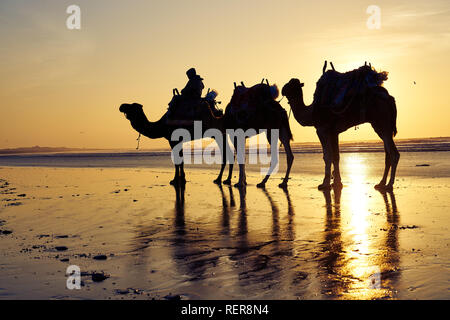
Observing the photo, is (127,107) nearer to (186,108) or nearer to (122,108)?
(122,108)

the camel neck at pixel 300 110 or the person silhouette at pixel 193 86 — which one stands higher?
the person silhouette at pixel 193 86

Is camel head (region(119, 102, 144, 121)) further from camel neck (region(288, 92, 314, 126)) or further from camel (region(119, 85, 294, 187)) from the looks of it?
camel neck (region(288, 92, 314, 126))

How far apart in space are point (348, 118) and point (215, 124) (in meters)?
4.09

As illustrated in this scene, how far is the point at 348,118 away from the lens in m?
12.5

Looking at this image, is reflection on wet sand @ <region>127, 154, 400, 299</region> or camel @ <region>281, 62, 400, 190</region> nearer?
reflection on wet sand @ <region>127, 154, 400, 299</region>

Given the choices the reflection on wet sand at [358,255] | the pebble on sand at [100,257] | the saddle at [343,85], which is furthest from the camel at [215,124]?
the pebble on sand at [100,257]

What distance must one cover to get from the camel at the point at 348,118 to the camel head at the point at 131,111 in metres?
4.39

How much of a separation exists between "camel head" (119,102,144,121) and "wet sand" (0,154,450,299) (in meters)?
4.12

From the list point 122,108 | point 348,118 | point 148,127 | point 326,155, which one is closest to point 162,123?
point 148,127

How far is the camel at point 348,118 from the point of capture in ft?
39.3

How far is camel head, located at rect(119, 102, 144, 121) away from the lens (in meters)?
14.6

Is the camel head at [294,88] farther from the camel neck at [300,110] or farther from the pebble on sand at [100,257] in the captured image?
the pebble on sand at [100,257]

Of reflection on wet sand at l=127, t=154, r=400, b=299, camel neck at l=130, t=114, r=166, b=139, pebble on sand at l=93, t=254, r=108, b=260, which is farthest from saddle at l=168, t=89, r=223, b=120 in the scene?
pebble on sand at l=93, t=254, r=108, b=260

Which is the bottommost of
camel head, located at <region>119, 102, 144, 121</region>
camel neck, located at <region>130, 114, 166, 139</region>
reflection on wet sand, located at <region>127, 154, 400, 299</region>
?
reflection on wet sand, located at <region>127, 154, 400, 299</region>
